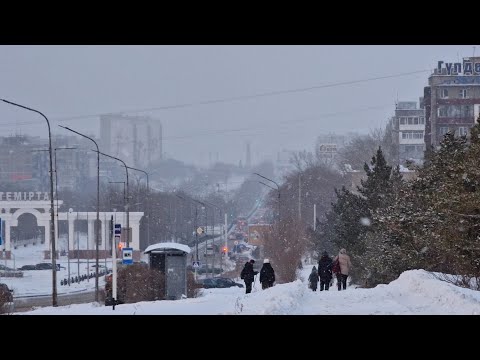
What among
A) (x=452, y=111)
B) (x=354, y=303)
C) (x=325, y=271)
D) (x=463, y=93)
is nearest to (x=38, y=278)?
(x=452, y=111)

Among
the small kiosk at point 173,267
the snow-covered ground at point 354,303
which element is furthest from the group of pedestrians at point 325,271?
the small kiosk at point 173,267

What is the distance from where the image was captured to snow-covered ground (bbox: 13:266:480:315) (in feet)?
68.4

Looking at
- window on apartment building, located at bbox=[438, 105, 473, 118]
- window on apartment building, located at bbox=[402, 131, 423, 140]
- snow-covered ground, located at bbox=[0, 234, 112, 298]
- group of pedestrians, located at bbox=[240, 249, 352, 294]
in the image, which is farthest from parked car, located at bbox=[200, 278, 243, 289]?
window on apartment building, located at bbox=[402, 131, 423, 140]

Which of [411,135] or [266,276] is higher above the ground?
[411,135]

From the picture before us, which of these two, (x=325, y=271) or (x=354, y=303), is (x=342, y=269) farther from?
(x=354, y=303)

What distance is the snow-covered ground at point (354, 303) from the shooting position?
20845 millimetres

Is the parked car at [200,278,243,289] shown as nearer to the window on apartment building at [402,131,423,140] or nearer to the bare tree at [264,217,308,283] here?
the bare tree at [264,217,308,283]

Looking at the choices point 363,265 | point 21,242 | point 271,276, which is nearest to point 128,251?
point 271,276

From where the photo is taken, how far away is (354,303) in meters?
25.5

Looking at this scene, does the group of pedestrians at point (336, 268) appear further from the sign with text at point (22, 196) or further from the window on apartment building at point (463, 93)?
the sign with text at point (22, 196)

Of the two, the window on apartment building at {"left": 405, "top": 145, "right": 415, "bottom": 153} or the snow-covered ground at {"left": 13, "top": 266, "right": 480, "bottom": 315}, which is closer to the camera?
the snow-covered ground at {"left": 13, "top": 266, "right": 480, "bottom": 315}
